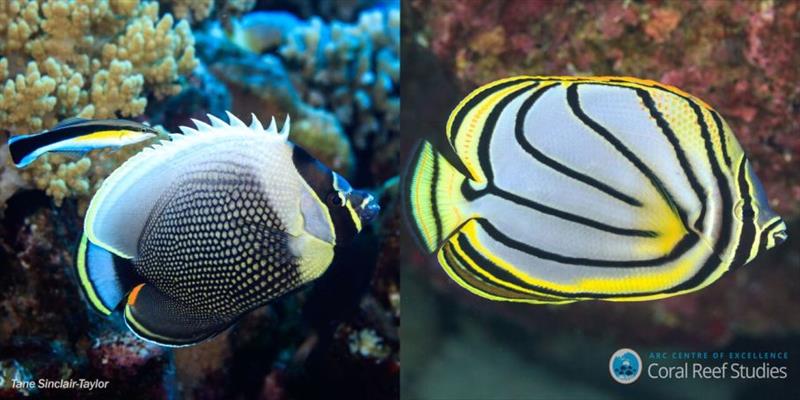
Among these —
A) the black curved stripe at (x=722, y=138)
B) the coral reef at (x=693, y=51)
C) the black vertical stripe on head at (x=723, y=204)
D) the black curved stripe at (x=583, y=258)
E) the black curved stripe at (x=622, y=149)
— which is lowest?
the black curved stripe at (x=583, y=258)

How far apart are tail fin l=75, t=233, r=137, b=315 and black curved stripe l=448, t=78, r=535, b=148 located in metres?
0.62

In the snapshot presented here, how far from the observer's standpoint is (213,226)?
1.00 meters

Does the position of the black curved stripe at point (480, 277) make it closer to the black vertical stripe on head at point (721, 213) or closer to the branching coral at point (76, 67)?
the black vertical stripe on head at point (721, 213)

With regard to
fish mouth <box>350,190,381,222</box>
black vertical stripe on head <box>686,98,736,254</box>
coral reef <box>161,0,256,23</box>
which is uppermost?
black vertical stripe on head <box>686,98,736,254</box>

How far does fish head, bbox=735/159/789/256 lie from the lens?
2.84 ft

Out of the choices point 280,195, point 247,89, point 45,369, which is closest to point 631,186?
point 280,195

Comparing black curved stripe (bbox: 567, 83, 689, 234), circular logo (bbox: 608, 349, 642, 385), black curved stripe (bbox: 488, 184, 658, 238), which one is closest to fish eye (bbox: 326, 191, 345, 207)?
black curved stripe (bbox: 488, 184, 658, 238)

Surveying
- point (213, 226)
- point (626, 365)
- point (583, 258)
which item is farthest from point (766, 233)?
point (626, 365)

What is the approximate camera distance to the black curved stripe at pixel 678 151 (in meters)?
0.87

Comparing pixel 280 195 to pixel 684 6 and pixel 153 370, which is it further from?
pixel 684 6

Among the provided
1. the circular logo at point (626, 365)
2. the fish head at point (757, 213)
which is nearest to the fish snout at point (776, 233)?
the fish head at point (757, 213)

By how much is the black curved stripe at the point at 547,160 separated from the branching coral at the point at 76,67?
932 millimetres

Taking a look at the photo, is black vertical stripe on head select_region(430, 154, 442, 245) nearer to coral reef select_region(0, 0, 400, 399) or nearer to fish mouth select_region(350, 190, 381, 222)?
fish mouth select_region(350, 190, 381, 222)

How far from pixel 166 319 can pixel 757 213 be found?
0.98 m
